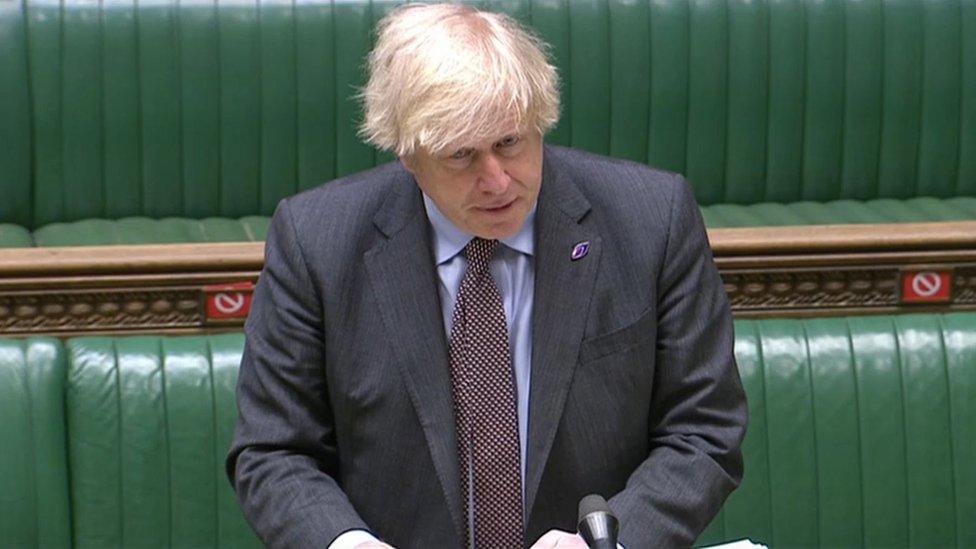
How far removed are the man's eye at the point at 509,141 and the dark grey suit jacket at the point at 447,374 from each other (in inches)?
5.8

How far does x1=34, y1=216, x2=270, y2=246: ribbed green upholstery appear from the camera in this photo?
3.33 meters

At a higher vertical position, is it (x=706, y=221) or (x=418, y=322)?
(x=418, y=322)

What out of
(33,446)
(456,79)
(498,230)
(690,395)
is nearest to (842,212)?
(33,446)

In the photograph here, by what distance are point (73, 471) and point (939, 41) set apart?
1860 mm

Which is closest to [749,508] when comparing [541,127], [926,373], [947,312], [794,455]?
[794,455]

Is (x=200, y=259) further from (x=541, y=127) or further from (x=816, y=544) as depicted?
(x=541, y=127)

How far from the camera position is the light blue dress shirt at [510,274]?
1.65 m

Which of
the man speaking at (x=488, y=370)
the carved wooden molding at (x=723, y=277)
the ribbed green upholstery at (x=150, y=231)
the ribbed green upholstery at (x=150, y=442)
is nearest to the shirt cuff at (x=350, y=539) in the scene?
the man speaking at (x=488, y=370)

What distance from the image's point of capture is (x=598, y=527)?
1363 mm

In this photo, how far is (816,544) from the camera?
271cm

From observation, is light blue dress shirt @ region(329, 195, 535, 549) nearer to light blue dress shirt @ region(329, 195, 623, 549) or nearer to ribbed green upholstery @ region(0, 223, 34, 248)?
light blue dress shirt @ region(329, 195, 623, 549)

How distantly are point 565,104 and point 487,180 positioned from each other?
1995 mm

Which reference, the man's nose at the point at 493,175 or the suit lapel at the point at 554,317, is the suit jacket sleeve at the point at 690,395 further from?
the man's nose at the point at 493,175

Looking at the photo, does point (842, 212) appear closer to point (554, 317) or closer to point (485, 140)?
point (554, 317)
